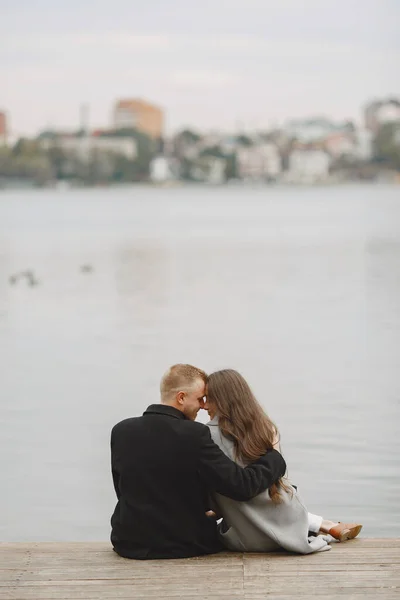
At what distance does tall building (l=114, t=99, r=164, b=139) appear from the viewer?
359 ft

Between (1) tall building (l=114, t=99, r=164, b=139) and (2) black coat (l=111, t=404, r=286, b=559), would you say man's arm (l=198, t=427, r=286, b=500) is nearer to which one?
(2) black coat (l=111, t=404, r=286, b=559)

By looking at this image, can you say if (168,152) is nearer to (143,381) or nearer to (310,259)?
(310,259)

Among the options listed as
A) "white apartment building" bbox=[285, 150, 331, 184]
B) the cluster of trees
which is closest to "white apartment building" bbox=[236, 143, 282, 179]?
"white apartment building" bbox=[285, 150, 331, 184]

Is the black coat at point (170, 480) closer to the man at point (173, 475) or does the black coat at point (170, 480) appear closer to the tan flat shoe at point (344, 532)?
the man at point (173, 475)

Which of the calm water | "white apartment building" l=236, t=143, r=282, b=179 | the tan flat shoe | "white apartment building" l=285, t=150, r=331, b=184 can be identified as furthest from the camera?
"white apartment building" l=285, t=150, r=331, b=184

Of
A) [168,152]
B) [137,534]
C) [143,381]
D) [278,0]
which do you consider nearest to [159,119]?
[168,152]

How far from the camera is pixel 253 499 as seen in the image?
3703 mm

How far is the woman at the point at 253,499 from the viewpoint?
12.0ft

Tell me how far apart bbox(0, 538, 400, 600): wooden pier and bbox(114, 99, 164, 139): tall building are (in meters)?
104

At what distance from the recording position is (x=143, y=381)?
36.2 feet

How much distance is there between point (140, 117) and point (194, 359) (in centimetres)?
9853

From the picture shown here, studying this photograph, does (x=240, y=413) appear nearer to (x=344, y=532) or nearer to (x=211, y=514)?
(x=211, y=514)

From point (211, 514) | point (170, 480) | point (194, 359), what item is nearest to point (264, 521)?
point (211, 514)

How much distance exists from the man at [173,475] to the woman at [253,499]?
5cm
